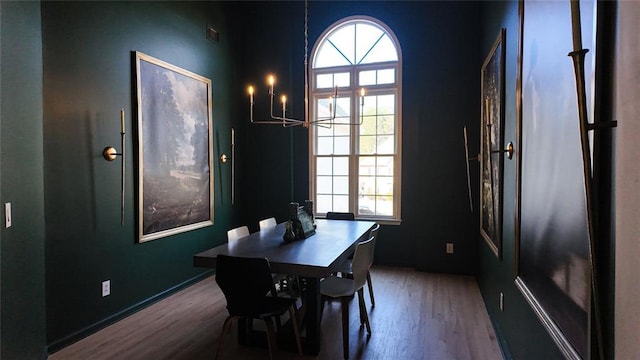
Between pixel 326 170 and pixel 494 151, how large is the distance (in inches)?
109

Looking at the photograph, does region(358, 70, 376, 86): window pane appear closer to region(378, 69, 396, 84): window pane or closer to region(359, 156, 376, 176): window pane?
region(378, 69, 396, 84): window pane

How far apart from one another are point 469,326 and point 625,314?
94.5 inches

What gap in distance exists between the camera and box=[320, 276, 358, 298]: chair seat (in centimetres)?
261

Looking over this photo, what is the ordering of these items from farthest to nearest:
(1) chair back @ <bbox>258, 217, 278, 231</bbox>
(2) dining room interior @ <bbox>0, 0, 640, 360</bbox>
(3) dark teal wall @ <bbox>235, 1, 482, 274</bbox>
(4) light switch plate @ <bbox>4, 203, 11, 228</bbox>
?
1. (3) dark teal wall @ <bbox>235, 1, 482, 274</bbox>
2. (1) chair back @ <bbox>258, 217, 278, 231</bbox>
3. (4) light switch plate @ <bbox>4, 203, 11, 228</bbox>
4. (2) dining room interior @ <bbox>0, 0, 640, 360</bbox>

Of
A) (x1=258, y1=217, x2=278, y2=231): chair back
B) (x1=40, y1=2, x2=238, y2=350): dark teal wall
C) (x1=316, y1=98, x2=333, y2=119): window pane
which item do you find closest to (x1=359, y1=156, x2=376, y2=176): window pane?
(x1=316, y1=98, x2=333, y2=119): window pane

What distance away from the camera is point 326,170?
16.9 feet

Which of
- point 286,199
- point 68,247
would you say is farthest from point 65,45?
point 286,199

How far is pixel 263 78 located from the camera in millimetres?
5156

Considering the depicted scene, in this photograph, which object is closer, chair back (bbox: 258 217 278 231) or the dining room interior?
the dining room interior

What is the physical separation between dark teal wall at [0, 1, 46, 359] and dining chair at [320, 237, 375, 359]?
6.29ft

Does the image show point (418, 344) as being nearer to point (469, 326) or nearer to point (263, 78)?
point (469, 326)

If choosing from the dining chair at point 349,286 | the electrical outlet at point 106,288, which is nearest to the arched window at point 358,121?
the dining chair at point 349,286

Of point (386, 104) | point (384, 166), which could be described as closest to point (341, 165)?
point (384, 166)

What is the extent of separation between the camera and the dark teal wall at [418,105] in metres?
4.44
